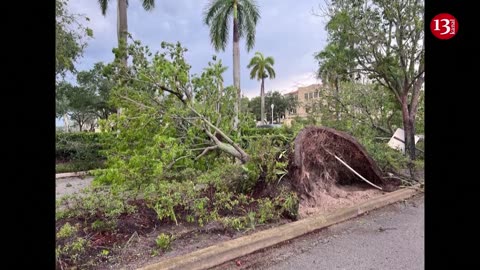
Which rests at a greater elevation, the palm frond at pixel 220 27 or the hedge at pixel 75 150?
the palm frond at pixel 220 27

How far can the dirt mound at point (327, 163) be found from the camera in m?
4.45

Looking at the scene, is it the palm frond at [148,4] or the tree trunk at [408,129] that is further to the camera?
the palm frond at [148,4]

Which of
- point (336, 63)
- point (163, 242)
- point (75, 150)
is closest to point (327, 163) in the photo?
point (163, 242)

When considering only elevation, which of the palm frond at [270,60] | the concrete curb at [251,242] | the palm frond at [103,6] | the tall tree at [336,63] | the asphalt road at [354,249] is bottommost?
the asphalt road at [354,249]

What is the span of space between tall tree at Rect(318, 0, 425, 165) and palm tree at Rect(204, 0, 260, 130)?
7.24 metres

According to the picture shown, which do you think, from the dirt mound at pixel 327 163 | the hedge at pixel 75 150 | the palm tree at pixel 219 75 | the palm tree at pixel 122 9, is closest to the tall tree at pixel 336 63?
the dirt mound at pixel 327 163

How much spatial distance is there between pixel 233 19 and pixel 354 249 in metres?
13.7

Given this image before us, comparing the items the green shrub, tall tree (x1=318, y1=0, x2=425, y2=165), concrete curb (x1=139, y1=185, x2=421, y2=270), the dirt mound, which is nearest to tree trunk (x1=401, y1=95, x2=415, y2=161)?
tall tree (x1=318, y1=0, x2=425, y2=165)

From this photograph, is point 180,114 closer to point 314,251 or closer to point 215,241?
point 215,241

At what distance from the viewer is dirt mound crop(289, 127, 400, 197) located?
4.45 meters

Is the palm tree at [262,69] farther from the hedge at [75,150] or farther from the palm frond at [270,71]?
the hedge at [75,150]
